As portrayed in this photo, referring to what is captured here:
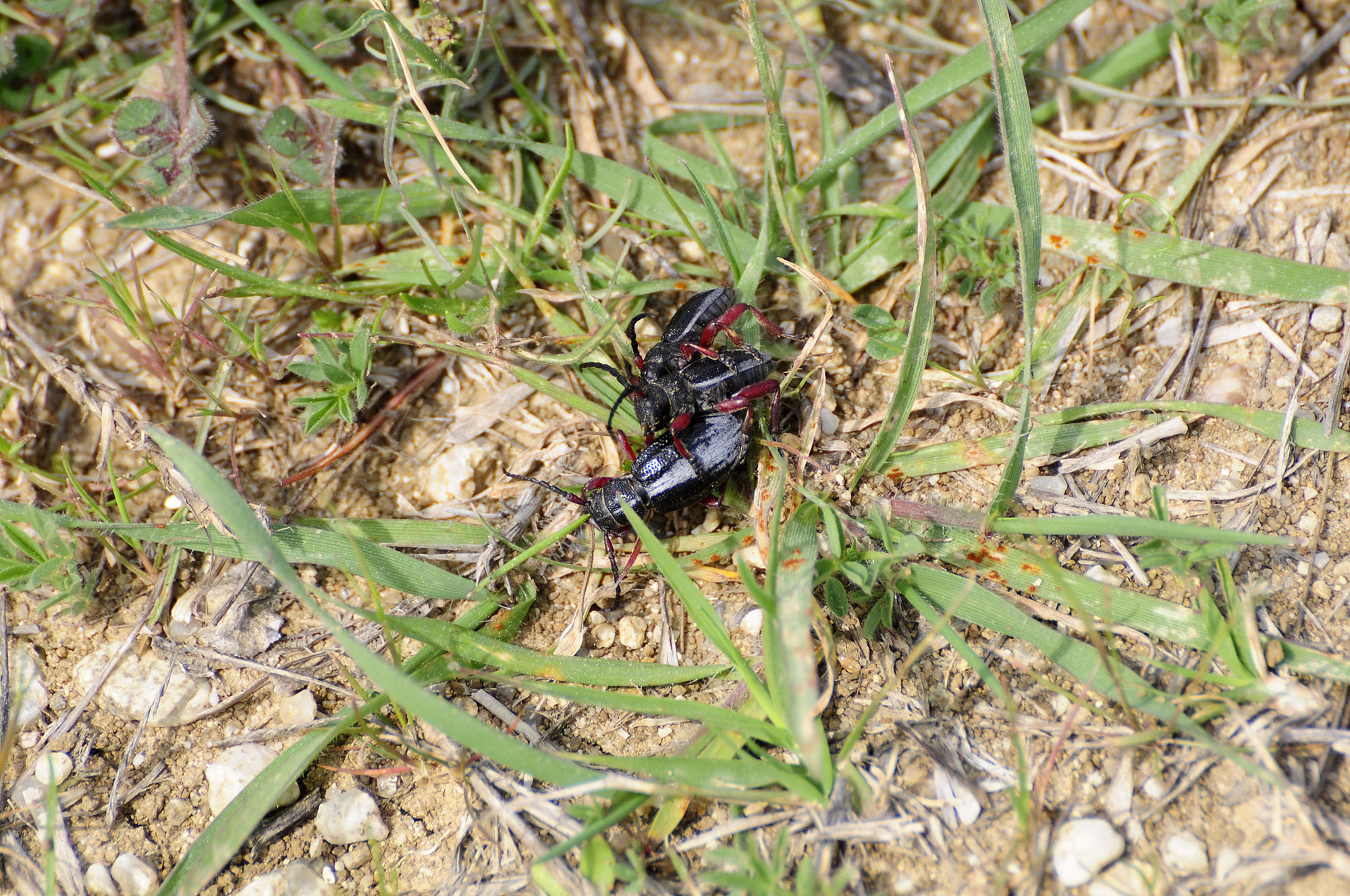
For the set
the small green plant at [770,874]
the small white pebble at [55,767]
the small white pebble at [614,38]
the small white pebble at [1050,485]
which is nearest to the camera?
the small green plant at [770,874]

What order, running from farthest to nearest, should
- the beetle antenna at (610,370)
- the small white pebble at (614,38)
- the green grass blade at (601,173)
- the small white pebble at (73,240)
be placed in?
the small white pebble at (614,38), the small white pebble at (73,240), the green grass blade at (601,173), the beetle antenna at (610,370)

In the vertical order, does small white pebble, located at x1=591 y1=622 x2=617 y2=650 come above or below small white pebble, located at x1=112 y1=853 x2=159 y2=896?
above

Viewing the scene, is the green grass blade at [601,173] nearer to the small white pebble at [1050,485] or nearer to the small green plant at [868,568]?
the small green plant at [868,568]

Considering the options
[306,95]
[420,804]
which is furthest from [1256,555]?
[306,95]

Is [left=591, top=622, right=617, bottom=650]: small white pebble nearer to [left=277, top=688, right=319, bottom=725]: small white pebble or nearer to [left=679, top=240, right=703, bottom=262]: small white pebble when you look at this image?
[left=277, top=688, right=319, bottom=725]: small white pebble

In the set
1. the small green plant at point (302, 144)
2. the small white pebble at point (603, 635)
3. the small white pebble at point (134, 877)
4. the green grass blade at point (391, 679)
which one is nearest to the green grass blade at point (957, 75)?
the small white pebble at point (603, 635)

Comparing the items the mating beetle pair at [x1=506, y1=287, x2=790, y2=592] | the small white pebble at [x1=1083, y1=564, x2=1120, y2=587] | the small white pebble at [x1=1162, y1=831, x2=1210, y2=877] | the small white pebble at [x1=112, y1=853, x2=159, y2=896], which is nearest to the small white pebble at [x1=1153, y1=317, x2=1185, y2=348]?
the small white pebble at [x1=1083, y1=564, x2=1120, y2=587]
